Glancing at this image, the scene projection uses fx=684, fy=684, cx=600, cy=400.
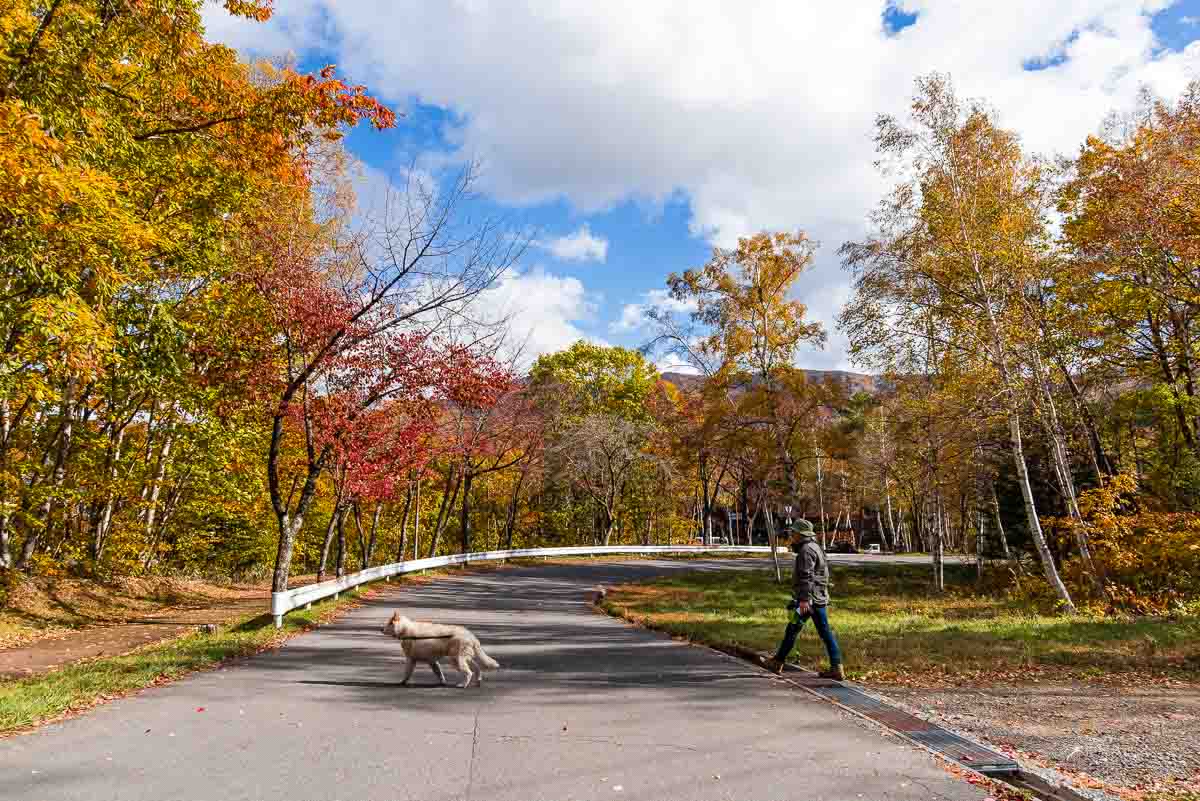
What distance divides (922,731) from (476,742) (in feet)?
11.5

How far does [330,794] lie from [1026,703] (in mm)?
6459

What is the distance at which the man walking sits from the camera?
7457mm

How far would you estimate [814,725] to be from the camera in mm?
5648

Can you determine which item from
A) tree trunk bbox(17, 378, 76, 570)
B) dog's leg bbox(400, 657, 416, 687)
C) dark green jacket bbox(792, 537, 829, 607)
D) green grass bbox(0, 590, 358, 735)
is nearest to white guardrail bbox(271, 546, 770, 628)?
green grass bbox(0, 590, 358, 735)

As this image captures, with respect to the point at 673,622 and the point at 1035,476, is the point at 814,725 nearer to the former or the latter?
the point at 673,622

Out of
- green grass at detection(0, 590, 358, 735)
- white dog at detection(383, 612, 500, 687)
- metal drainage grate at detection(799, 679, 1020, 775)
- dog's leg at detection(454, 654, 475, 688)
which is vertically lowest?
green grass at detection(0, 590, 358, 735)

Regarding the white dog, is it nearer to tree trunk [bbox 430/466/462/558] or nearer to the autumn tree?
the autumn tree

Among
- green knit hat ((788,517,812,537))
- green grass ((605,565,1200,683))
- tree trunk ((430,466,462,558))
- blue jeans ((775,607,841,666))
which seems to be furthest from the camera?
tree trunk ((430,466,462,558))

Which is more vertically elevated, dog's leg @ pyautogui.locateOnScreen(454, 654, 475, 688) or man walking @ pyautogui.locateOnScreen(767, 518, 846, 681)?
man walking @ pyautogui.locateOnScreen(767, 518, 846, 681)

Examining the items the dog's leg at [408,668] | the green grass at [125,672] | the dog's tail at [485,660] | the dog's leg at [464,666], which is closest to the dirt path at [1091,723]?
the dog's tail at [485,660]

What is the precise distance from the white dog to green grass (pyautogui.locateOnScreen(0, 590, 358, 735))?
2700mm

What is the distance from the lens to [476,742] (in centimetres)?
504

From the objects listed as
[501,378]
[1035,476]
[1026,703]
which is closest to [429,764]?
[1026,703]

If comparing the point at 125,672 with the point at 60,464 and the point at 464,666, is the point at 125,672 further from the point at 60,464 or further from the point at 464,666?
the point at 60,464
